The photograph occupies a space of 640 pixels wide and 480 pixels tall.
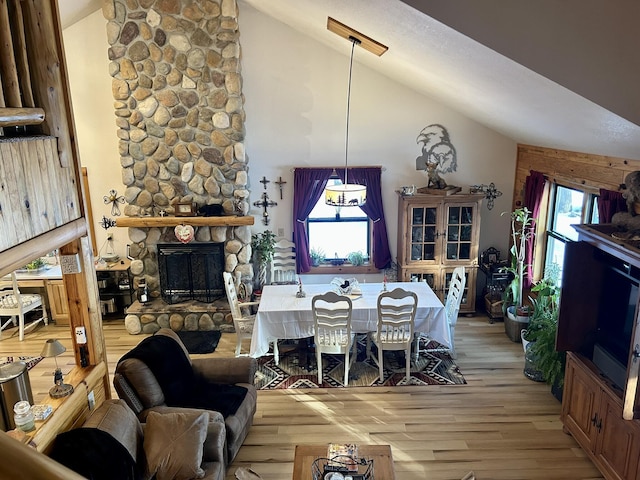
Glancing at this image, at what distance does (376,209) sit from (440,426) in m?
3.32

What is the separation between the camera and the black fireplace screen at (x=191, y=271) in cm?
678

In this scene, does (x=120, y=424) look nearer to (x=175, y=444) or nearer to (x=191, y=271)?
(x=175, y=444)

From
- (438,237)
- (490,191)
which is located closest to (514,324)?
(438,237)

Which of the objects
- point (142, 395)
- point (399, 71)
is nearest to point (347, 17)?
point (399, 71)

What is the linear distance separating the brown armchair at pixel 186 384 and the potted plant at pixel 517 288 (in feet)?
11.6

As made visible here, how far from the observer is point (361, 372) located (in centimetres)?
559

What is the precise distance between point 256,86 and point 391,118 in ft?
6.41

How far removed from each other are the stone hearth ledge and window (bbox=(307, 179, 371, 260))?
1.70 meters

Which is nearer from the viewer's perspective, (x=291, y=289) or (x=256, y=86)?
(x=291, y=289)

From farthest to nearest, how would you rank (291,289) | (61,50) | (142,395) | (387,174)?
1. (387,174)
2. (291,289)
3. (142,395)
4. (61,50)

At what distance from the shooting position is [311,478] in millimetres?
3396

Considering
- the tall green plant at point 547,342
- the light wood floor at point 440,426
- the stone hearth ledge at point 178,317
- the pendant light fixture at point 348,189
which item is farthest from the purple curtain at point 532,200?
the stone hearth ledge at point 178,317

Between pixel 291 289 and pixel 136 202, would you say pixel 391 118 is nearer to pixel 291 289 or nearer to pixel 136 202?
pixel 291 289

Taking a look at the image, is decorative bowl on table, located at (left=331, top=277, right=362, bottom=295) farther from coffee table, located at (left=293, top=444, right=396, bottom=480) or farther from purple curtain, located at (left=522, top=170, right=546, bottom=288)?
purple curtain, located at (left=522, top=170, right=546, bottom=288)
